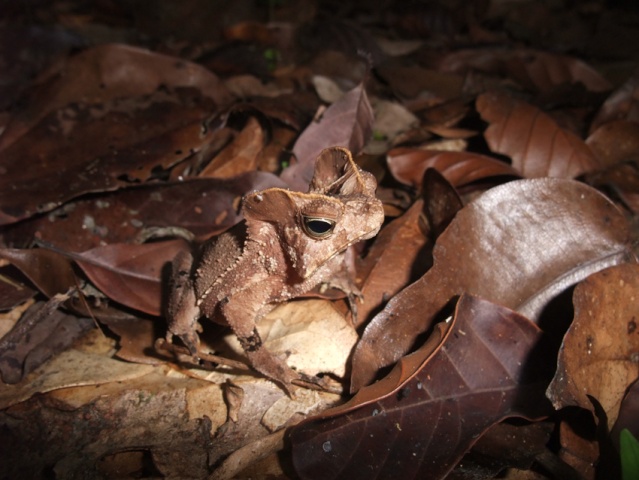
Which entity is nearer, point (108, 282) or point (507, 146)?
point (108, 282)

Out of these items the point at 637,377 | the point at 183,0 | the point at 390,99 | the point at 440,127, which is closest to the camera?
the point at 637,377

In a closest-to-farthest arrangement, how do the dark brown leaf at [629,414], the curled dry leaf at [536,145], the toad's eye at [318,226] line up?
1. the dark brown leaf at [629,414]
2. the toad's eye at [318,226]
3. the curled dry leaf at [536,145]

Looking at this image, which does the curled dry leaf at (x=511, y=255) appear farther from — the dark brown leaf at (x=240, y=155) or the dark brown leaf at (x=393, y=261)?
the dark brown leaf at (x=240, y=155)

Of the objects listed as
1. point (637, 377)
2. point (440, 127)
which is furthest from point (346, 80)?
point (637, 377)

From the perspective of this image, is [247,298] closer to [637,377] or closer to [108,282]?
[108,282]

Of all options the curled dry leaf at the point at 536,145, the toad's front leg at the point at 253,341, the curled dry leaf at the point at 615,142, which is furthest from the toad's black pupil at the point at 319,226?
the curled dry leaf at the point at 615,142

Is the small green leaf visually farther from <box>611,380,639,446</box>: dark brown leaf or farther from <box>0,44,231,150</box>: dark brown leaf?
<box>0,44,231,150</box>: dark brown leaf

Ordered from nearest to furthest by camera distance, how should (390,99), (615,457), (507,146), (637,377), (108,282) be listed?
(615,457)
(637,377)
(108,282)
(507,146)
(390,99)

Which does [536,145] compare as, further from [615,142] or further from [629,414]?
[629,414]
